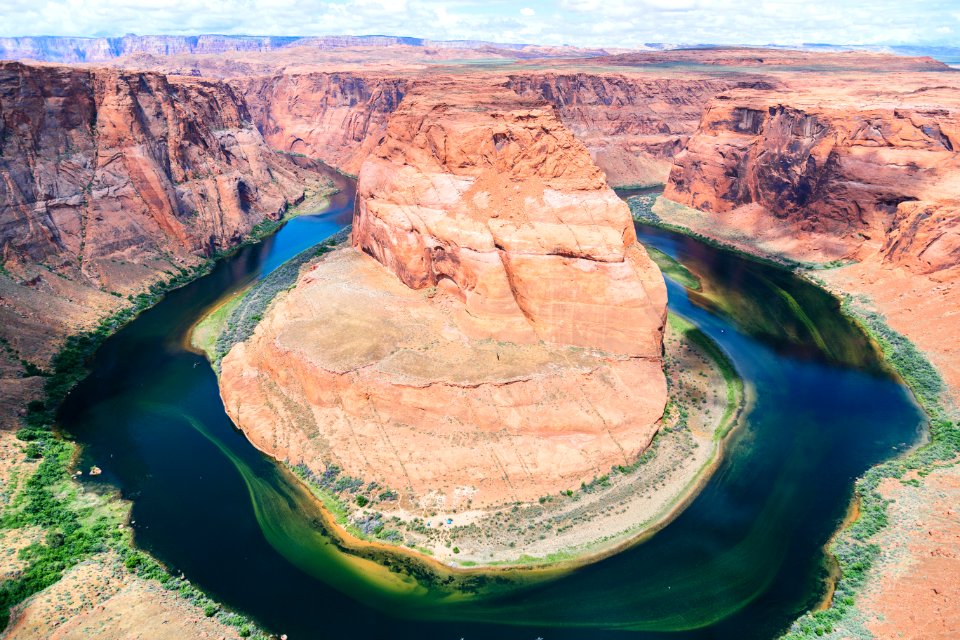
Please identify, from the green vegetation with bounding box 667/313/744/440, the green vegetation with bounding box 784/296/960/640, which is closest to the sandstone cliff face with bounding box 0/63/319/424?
the green vegetation with bounding box 667/313/744/440

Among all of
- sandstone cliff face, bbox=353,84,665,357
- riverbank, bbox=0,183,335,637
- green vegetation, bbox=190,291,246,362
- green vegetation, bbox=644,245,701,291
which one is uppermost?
sandstone cliff face, bbox=353,84,665,357

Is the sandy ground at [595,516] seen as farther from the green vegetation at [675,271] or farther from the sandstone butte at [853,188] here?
the green vegetation at [675,271]

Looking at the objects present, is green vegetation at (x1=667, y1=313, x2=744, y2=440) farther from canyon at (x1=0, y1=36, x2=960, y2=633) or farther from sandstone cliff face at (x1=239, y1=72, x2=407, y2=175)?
sandstone cliff face at (x1=239, y1=72, x2=407, y2=175)

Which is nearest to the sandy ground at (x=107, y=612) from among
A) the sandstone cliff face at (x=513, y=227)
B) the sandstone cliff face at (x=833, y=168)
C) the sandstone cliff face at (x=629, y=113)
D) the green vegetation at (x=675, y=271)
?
A: the sandstone cliff face at (x=513, y=227)

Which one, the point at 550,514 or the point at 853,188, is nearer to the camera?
the point at 550,514

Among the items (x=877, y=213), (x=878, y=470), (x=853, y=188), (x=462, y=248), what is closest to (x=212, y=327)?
(x=462, y=248)

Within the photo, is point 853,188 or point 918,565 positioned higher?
point 853,188

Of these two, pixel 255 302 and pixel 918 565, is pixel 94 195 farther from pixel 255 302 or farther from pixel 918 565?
pixel 918 565
